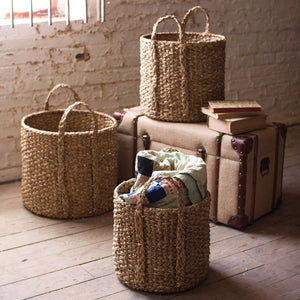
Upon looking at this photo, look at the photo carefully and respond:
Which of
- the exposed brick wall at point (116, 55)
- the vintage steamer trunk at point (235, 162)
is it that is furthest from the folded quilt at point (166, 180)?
the exposed brick wall at point (116, 55)

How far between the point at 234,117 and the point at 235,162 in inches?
8.1

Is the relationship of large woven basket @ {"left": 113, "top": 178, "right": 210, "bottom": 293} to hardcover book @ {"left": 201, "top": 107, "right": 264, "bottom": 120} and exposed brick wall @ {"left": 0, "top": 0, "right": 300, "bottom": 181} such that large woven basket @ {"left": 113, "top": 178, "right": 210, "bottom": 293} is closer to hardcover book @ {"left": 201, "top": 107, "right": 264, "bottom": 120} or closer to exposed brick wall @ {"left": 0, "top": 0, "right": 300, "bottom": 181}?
hardcover book @ {"left": 201, "top": 107, "right": 264, "bottom": 120}

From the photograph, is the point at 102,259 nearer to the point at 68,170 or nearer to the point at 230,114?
the point at 68,170

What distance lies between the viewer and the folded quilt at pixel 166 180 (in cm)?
205

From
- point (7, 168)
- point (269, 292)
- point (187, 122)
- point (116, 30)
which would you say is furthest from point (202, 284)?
point (116, 30)

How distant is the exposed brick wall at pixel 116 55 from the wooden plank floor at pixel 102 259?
0.61m

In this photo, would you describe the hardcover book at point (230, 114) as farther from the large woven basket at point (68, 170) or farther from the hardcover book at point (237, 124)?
the large woven basket at point (68, 170)

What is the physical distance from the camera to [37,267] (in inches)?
90.3

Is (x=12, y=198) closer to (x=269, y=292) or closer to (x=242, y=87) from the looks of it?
(x=269, y=292)

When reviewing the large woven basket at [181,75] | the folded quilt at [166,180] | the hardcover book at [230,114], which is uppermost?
the large woven basket at [181,75]

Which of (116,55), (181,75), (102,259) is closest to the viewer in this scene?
(102,259)

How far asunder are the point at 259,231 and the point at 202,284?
1.85 ft

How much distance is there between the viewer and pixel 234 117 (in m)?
2.61

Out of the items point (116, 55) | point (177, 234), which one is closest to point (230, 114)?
point (177, 234)
